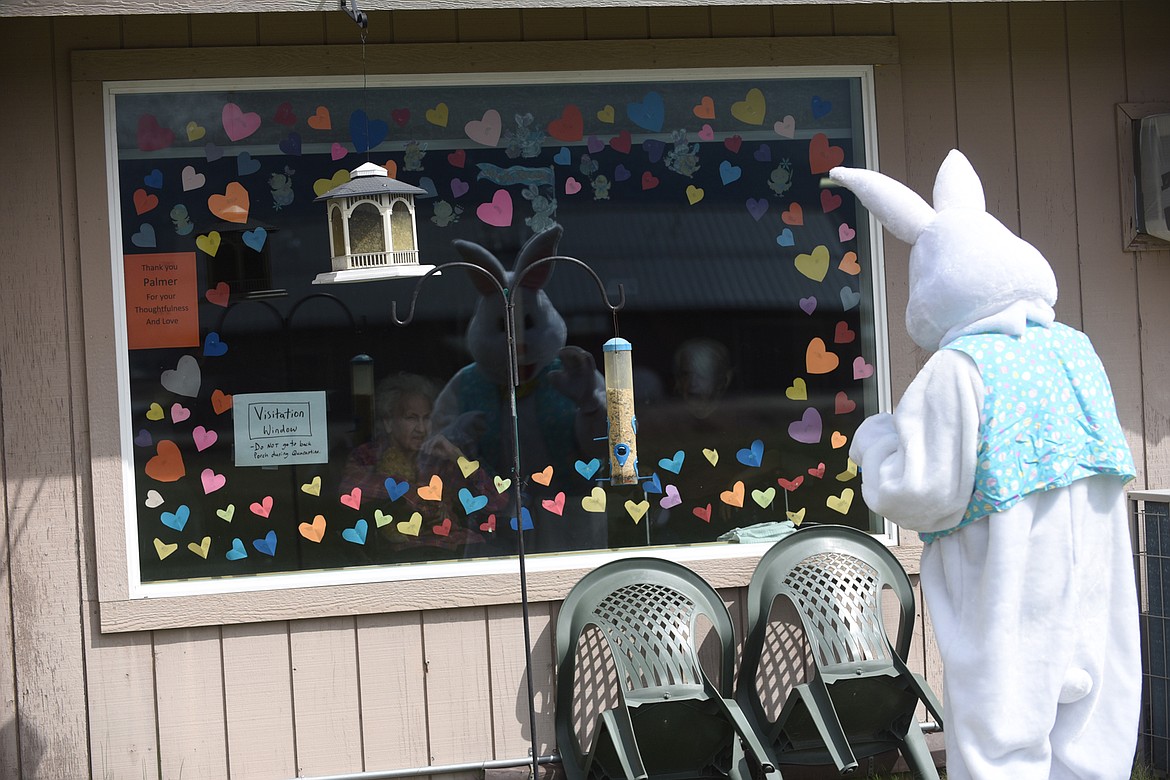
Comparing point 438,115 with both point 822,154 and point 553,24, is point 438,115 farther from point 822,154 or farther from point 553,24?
point 822,154

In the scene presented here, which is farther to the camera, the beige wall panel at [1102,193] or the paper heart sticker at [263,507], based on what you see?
the beige wall panel at [1102,193]

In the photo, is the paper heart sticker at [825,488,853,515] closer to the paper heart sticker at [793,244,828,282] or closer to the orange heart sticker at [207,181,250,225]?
the paper heart sticker at [793,244,828,282]

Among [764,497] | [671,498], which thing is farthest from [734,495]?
[671,498]

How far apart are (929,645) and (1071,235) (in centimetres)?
168

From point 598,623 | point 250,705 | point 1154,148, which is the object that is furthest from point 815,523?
point 250,705

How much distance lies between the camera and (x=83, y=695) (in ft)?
13.6

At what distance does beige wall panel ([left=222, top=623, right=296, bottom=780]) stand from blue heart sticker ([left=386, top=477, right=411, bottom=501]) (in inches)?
23.4

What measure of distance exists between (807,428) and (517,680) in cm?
145

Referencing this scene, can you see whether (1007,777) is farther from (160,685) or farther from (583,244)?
(160,685)

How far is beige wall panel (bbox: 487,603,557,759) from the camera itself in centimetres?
431

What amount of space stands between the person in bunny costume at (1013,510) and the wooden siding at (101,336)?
4.39 feet

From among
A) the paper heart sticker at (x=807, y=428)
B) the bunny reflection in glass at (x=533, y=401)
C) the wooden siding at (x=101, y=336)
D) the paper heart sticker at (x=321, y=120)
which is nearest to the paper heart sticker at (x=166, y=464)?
the wooden siding at (x=101, y=336)

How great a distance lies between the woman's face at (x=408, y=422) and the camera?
4363 mm

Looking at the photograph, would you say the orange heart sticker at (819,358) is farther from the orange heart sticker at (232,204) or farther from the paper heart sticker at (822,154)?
the orange heart sticker at (232,204)
